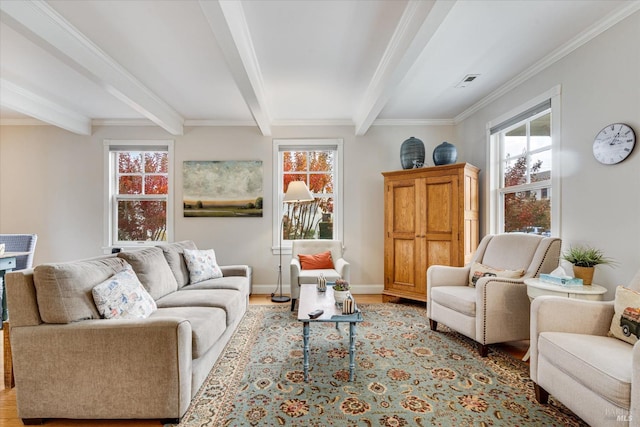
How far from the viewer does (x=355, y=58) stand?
9.41 ft

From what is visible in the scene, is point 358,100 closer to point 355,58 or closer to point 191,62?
point 355,58

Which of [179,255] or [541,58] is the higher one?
[541,58]

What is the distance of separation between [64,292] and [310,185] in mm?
3427

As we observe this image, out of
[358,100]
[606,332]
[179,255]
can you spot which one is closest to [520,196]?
[606,332]

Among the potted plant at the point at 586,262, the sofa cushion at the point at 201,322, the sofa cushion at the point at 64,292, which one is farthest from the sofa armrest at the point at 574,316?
the sofa cushion at the point at 64,292

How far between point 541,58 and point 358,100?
6.14 feet

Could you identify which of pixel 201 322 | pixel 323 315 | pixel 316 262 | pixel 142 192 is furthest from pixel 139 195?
pixel 323 315

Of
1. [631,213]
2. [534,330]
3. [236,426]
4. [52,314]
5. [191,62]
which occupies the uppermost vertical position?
[191,62]

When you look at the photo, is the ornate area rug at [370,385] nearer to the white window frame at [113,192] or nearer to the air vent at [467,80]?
the white window frame at [113,192]

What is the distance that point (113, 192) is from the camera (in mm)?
4688

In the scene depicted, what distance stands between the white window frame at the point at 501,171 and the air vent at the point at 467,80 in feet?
1.81

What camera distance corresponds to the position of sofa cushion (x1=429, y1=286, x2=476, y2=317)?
266 cm

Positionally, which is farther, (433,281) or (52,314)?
(433,281)

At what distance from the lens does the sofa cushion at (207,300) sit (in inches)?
99.1
